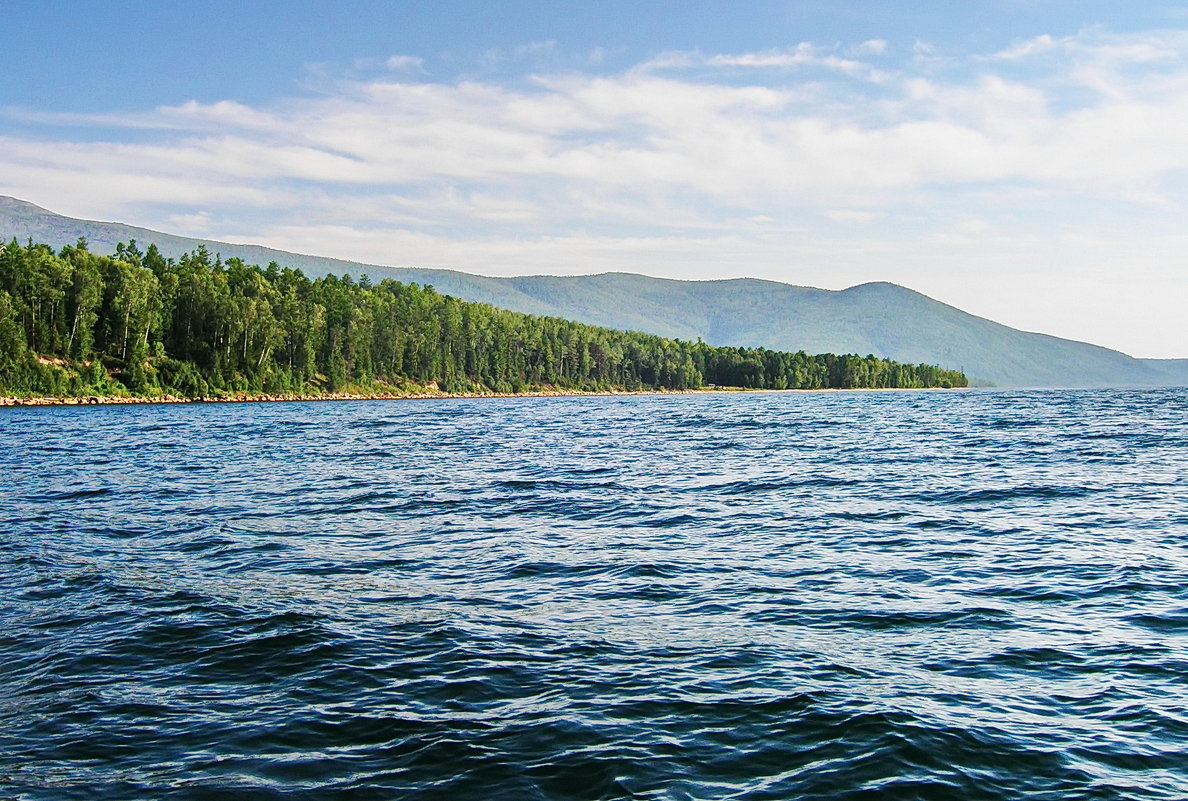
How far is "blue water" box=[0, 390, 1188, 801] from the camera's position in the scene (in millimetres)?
9492

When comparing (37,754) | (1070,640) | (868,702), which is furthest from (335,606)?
(1070,640)

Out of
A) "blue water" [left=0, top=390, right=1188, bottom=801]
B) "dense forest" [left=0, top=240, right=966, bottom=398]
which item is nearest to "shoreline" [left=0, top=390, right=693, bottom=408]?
"dense forest" [left=0, top=240, right=966, bottom=398]

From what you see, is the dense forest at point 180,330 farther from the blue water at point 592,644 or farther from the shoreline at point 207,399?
the blue water at point 592,644

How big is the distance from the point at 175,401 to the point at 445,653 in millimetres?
133536

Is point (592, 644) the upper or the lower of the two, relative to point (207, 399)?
upper

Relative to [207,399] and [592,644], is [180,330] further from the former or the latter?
[592,644]

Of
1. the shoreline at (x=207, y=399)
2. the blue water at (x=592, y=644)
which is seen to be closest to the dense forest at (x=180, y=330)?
the shoreline at (x=207, y=399)

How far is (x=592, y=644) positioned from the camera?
1374 cm

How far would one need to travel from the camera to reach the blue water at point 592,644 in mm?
9492

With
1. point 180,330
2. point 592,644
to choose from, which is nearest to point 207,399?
point 180,330

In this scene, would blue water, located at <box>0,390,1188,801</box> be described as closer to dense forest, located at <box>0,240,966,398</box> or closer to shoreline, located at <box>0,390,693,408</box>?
shoreline, located at <box>0,390,693,408</box>

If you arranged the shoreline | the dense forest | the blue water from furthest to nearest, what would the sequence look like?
the dense forest, the shoreline, the blue water

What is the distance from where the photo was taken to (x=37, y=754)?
31.8 ft

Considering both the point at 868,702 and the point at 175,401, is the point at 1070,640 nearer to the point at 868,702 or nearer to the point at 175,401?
the point at 868,702
